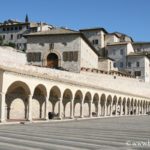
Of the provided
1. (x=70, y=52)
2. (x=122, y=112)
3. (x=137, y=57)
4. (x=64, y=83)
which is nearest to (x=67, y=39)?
(x=70, y=52)

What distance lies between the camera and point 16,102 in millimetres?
35344

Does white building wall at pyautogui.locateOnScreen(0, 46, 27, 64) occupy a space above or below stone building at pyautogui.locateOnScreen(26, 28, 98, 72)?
below

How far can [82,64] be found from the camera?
209 feet

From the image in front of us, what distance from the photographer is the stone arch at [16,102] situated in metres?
34.1

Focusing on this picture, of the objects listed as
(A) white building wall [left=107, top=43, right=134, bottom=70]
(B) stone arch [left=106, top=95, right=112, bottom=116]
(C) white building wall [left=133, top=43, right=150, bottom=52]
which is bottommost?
(B) stone arch [left=106, top=95, right=112, bottom=116]

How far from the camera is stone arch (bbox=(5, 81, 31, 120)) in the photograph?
112 ft

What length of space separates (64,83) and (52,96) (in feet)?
11.8

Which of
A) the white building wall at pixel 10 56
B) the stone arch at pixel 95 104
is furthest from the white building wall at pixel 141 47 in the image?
the white building wall at pixel 10 56

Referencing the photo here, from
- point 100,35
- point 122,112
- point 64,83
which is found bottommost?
point 122,112

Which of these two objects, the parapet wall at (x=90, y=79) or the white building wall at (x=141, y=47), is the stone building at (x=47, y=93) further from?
the white building wall at (x=141, y=47)

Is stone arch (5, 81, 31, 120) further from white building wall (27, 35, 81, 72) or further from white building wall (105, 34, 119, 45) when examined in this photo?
white building wall (105, 34, 119, 45)

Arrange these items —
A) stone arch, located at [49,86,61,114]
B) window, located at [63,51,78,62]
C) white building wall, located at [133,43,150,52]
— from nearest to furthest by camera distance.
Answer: stone arch, located at [49,86,61,114] < window, located at [63,51,78,62] < white building wall, located at [133,43,150,52]

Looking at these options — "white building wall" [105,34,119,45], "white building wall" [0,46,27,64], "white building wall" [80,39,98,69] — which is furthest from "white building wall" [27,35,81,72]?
"white building wall" [105,34,119,45]

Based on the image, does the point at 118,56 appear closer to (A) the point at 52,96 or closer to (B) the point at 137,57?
(B) the point at 137,57
